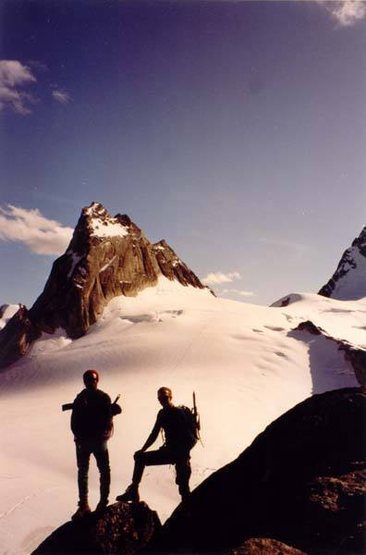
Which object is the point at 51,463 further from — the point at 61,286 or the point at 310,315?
the point at 310,315

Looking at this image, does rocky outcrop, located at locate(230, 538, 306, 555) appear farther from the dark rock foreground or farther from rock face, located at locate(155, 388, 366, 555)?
rock face, located at locate(155, 388, 366, 555)

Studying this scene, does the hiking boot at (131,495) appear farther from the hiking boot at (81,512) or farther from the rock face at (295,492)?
the rock face at (295,492)

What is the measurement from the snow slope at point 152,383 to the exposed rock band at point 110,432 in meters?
3.27

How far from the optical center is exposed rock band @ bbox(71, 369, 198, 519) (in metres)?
7.40

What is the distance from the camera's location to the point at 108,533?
6.85m

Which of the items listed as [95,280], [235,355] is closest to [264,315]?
[235,355]

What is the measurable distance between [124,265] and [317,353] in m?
23.1

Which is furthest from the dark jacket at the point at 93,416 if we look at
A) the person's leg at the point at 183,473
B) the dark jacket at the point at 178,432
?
the person's leg at the point at 183,473

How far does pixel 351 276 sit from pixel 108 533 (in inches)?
4071

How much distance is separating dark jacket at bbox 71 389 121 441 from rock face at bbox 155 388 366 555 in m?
1.90

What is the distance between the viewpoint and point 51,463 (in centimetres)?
1752

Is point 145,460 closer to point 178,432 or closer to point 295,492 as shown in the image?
point 178,432

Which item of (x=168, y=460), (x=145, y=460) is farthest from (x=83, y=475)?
(x=168, y=460)

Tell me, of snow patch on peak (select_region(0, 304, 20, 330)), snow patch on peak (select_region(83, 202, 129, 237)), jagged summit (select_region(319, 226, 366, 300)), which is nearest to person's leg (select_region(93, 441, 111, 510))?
snow patch on peak (select_region(83, 202, 129, 237))
